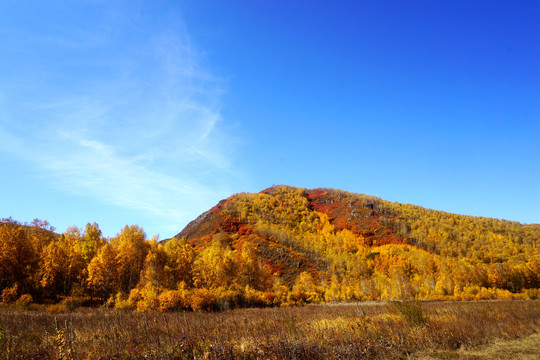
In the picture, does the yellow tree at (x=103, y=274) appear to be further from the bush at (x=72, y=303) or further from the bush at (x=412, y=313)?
the bush at (x=412, y=313)

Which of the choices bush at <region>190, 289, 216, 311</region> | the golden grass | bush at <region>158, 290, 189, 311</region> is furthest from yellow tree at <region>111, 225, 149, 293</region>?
the golden grass

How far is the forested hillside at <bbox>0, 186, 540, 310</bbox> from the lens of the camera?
45.9 metres

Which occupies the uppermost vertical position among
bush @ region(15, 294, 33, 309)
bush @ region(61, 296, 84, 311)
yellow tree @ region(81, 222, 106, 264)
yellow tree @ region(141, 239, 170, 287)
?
yellow tree @ region(81, 222, 106, 264)

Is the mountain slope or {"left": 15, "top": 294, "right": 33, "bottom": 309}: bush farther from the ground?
the mountain slope

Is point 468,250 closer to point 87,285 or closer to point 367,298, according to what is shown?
point 367,298

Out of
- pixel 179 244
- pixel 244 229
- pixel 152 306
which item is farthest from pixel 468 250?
pixel 152 306

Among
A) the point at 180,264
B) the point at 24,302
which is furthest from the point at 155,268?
the point at 24,302

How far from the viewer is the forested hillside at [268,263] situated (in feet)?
151

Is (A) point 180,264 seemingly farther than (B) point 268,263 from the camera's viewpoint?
No

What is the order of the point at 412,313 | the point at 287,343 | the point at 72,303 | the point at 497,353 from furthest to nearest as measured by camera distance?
the point at 72,303, the point at 412,313, the point at 497,353, the point at 287,343

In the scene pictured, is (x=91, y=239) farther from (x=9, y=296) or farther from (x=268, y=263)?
(x=268, y=263)

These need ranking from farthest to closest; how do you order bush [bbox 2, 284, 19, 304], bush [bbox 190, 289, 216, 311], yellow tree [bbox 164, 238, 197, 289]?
yellow tree [bbox 164, 238, 197, 289] → bush [bbox 2, 284, 19, 304] → bush [bbox 190, 289, 216, 311]

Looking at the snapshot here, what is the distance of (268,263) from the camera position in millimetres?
92000

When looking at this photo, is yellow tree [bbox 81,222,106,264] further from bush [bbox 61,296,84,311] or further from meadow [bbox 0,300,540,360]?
meadow [bbox 0,300,540,360]
